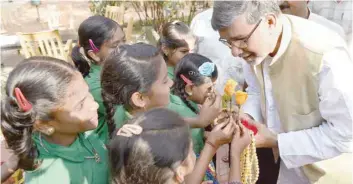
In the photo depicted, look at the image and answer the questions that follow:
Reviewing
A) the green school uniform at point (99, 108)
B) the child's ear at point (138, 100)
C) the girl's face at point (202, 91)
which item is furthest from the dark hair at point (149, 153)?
the girl's face at point (202, 91)

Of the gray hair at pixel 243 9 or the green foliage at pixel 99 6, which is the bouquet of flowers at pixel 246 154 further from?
the green foliage at pixel 99 6

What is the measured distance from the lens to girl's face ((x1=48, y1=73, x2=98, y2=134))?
4.73 feet

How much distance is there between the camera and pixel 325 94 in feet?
5.28

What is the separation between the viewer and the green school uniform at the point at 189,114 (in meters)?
2.02

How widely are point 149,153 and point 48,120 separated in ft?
1.45

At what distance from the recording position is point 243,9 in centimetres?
165

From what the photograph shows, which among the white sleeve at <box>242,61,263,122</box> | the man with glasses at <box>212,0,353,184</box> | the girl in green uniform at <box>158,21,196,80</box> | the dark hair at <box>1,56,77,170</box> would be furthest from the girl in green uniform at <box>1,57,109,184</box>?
the girl in green uniform at <box>158,21,196,80</box>

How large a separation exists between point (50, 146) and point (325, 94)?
1.22 m

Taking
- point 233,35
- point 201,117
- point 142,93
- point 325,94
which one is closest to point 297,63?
point 325,94

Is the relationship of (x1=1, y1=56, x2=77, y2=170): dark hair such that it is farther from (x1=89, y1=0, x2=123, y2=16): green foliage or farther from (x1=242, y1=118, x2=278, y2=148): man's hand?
(x1=89, y1=0, x2=123, y2=16): green foliage

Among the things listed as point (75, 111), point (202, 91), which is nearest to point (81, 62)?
point (202, 91)

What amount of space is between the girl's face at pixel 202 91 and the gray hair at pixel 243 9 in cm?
61

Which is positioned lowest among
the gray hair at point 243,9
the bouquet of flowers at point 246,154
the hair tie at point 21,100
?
the bouquet of flowers at point 246,154

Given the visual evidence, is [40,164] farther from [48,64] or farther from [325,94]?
[325,94]
